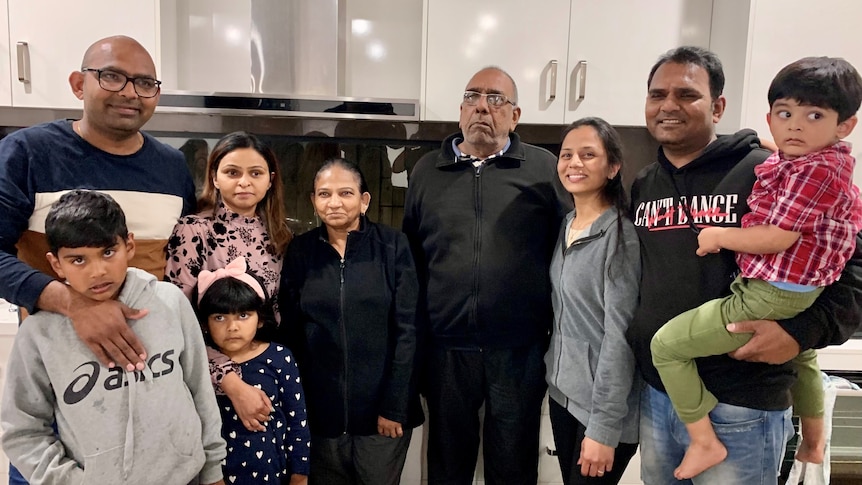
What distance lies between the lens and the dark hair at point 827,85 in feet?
3.09

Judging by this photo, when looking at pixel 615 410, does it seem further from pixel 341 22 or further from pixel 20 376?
pixel 341 22

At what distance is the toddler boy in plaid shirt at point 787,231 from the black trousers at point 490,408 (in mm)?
486

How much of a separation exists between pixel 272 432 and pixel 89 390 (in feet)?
1.41

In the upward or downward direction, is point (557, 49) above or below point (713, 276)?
above

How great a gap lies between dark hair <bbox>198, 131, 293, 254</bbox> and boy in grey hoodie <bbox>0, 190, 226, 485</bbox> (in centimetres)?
33

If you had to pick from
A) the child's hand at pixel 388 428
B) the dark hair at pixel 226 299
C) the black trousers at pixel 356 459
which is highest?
the dark hair at pixel 226 299

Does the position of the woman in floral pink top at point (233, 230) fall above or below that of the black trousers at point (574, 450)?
above

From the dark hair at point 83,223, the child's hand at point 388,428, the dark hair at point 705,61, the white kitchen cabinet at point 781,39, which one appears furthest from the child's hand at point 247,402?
the white kitchen cabinet at point 781,39

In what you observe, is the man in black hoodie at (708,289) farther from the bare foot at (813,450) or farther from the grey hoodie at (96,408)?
the grey hoodie at (96,408)

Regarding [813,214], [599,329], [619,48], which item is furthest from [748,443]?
[619,48]

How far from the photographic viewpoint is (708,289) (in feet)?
3.58

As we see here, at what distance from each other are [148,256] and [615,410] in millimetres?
1176

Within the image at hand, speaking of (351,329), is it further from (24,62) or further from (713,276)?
(24,62)

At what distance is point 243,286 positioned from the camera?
51.0 inches
